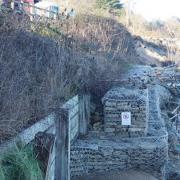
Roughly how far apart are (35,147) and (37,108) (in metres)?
2.18

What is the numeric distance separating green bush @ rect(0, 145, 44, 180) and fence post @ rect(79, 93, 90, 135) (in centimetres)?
557

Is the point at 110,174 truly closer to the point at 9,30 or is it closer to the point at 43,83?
the point at 43,83

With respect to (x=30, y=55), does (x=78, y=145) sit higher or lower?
lower

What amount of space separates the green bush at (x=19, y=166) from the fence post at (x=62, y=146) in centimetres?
99

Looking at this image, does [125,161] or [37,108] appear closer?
[37,108]

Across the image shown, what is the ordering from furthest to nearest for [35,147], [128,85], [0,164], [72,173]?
[128,85], [72,173], [35,147], [0,164]

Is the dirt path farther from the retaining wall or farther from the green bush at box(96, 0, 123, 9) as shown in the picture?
the green bush at box(96, 0, 123, 9)

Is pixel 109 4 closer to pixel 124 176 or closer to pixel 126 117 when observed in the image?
pixel 126 117

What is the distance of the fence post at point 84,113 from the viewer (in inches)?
436

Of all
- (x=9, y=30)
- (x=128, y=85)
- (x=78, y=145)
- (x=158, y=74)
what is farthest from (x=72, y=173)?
(x=158, y=74)

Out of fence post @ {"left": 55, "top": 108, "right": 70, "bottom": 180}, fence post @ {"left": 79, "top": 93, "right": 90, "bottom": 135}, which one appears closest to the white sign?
fence post @ {"left": 79, "top": 93, "right": 90, "bottom": 135}

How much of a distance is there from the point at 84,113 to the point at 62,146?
4.73 m

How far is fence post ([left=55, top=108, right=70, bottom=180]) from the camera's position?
21.2 feet

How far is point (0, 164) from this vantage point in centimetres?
499
